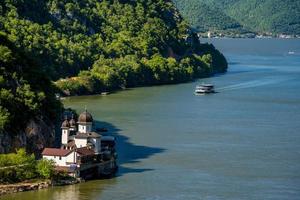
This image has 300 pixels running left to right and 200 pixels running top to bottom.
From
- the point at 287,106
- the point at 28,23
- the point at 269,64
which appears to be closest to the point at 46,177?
the point at 287,106

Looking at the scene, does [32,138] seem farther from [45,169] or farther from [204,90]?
[204,90]

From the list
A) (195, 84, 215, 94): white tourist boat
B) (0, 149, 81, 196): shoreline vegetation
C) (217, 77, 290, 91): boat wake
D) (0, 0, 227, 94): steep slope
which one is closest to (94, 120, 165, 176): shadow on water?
(0, 149, 81, 196): shoreline vegetation

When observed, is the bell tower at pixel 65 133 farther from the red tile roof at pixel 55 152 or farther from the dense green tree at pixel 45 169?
the dense green tree at pixel 45 169

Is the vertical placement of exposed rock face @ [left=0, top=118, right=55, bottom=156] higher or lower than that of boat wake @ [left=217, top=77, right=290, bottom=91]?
lower

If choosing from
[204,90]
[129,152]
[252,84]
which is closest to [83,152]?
[129,152]

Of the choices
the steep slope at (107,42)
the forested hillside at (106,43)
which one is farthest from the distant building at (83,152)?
the steep slope at (107,42)

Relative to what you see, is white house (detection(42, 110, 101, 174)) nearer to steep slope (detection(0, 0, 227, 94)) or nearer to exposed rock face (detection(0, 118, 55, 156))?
exposed rock face (detection(0, 118, 55, 156))
